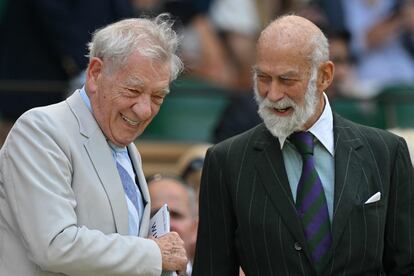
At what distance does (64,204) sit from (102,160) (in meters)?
0.31

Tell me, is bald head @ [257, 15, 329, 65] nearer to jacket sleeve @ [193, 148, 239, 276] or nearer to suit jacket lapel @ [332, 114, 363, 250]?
suit jacket lapel @ [332, 114, 363, 250]

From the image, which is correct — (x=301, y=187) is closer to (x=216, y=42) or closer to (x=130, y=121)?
(x=130, y=121)

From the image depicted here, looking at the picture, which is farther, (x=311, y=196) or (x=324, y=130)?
(x=324, y=130)

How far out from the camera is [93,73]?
547cm

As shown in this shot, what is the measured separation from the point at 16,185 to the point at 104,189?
369 millimetres

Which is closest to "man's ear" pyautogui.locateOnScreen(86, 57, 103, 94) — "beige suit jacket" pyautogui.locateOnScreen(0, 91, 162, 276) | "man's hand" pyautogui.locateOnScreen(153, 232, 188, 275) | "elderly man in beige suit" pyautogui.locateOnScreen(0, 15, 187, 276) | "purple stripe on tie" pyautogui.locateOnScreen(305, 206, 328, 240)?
"elderly man in beige suit" pyautogui.locateOnScreen(0, 15, 187, 276)

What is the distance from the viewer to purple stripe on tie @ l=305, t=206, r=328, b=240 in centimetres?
571

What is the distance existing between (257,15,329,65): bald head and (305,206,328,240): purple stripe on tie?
64 cm

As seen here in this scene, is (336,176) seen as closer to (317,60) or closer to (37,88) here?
(317,60)

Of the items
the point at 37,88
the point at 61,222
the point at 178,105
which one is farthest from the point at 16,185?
the point at 178,105

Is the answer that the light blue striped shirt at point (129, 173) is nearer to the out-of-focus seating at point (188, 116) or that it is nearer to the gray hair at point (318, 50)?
the gray hair at point (318, 50)

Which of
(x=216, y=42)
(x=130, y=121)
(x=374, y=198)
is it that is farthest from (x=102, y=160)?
(x=216, y=42)

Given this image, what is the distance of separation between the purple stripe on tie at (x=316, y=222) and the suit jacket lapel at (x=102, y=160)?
0.80 metres

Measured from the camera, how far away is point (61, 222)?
5.21 metres
